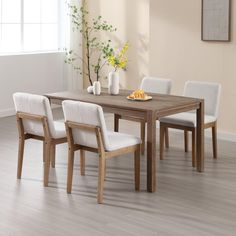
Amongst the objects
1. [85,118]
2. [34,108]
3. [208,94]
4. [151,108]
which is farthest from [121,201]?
[208,94]

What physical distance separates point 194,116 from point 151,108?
1007 mm

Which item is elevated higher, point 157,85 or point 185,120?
point 157,85

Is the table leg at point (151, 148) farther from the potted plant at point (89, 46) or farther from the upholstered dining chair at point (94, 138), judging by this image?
the potted plant at point (89, 46)

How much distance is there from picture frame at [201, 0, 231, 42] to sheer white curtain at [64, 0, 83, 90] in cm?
255

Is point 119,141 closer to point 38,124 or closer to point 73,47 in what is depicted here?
point 38,124

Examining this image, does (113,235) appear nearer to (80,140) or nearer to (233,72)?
(80,140)

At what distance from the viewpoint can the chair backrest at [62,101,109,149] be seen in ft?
14.0

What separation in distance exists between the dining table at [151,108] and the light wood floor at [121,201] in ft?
0.69

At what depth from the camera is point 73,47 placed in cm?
852

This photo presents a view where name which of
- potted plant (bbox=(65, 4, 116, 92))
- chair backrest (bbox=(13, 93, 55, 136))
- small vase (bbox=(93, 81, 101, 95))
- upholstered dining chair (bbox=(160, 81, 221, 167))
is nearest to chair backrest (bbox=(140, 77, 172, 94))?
upholstered dining chair (bbox=(160, 81, 221, 167))

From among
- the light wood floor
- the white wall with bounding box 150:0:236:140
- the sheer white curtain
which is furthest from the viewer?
the sheer white curtain

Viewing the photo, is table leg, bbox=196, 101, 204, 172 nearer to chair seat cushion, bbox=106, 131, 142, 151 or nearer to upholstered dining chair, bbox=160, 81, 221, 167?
upholstered dining chair, bbox=160, 81, 221, 167

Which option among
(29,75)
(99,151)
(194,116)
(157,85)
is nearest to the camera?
(99,151)

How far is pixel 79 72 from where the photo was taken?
8.66 metres
